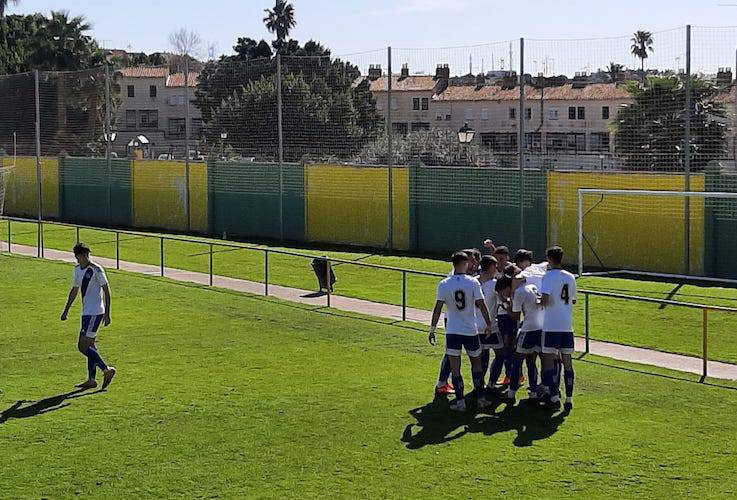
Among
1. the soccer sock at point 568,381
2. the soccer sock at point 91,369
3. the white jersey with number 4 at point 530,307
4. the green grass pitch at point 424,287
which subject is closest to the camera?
the soccer sock at point 568,381

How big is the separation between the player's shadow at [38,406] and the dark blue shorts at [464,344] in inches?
186

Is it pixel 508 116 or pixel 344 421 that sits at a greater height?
pixel 508 116

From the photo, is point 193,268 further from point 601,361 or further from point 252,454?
point 252,454

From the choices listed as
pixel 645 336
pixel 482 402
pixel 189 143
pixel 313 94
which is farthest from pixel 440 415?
pixel 189 143

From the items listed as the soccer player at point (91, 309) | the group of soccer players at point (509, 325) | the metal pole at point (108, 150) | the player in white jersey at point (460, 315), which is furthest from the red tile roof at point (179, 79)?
the player in white jersey at point (460, 315)

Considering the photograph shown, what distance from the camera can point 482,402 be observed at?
13.4 meters

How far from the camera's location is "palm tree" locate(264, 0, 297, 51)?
9406 centimetres

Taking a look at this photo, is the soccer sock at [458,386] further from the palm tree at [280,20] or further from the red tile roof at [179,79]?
the palm tree at [280,20]

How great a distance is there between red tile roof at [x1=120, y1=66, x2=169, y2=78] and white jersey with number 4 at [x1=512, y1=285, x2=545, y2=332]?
34.7 meters

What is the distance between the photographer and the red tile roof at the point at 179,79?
136 feet

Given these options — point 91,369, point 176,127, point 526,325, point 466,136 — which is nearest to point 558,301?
point 526,325

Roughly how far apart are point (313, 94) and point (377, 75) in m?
2.55

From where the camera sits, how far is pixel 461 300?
43.2ft

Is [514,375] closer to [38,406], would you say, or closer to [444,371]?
[444,371]
